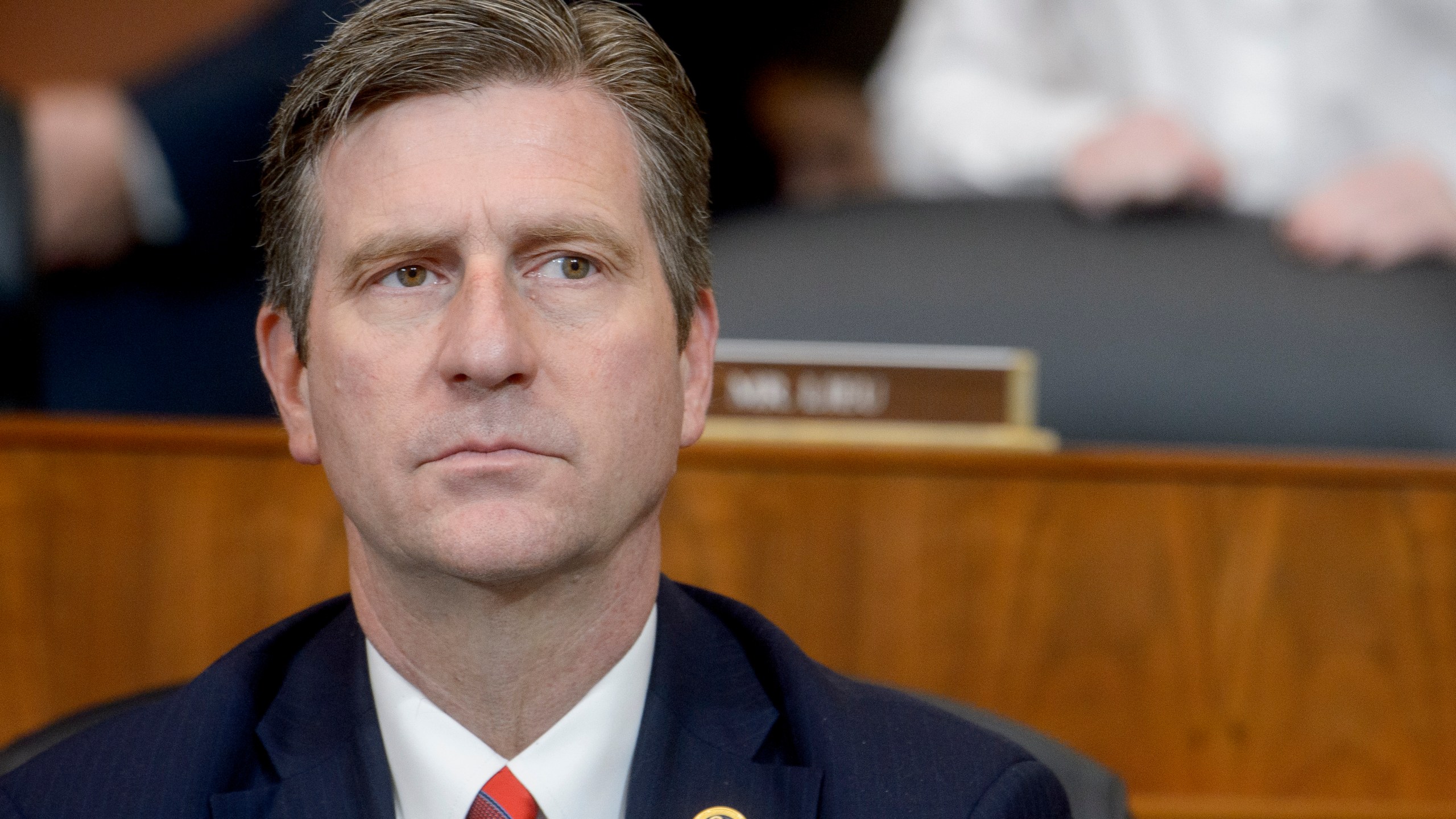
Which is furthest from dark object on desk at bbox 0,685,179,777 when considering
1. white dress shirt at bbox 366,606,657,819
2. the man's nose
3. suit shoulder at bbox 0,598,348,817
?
the man's nose

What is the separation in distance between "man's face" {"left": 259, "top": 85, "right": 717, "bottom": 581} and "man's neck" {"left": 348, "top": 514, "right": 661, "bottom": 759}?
0.04 meters

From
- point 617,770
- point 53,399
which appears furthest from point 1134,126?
point 53,399

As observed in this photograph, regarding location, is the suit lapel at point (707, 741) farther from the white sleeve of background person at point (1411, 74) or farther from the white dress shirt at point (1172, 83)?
the white sleeve of background person at point (1411, 74)

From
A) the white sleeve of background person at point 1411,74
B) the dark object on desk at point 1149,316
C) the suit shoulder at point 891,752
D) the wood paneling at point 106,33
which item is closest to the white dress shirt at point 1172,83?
the white sleeve of background person at point 1411,74

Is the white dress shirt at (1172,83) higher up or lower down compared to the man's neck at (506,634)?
higher up

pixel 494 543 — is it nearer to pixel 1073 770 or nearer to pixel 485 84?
pixel 485 84

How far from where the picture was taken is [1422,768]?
2135mm

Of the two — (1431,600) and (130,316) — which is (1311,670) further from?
(130,316)

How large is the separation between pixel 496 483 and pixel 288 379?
13.3 inches

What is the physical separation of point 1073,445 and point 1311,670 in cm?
51

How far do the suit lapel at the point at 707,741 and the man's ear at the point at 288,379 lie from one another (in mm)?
377

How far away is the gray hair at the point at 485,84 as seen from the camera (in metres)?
1.20

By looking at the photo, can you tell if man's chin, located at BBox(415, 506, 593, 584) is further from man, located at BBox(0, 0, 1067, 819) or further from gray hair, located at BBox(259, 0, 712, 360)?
gray hair, located at BBox(259, 0, 712, 360)

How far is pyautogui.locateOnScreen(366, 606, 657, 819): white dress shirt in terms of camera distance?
123 centimetres
